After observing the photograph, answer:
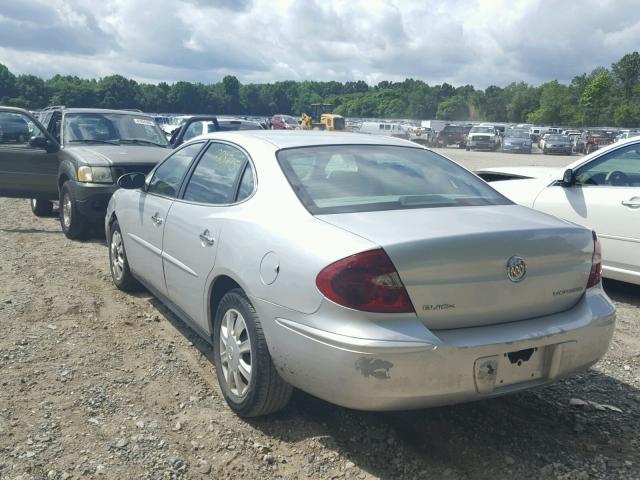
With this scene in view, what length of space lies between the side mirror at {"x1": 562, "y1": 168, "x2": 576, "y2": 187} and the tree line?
7508 cm

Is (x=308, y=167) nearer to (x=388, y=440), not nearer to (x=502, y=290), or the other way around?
(x=502, y=290)

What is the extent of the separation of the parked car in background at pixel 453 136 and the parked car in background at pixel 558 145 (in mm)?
7204

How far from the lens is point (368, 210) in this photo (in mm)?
3117

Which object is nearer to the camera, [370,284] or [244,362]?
[370,284]

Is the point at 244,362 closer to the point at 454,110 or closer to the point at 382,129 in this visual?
the point at 382,129

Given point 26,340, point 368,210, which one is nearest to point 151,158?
point 26,340

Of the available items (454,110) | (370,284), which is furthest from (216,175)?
(454,110)

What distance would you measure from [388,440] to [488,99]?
113903mm

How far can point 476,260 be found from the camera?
278 cm

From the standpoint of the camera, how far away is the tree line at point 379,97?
8950cm

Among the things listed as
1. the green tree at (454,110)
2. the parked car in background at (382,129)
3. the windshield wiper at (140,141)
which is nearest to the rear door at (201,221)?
the windshield wiper at (140,141)

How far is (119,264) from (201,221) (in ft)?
7.37

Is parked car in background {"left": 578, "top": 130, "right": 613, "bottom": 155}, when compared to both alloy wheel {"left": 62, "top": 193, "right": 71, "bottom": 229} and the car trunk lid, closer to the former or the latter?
alloy wheel {"left": 62, "top": 193, "right": 71, "bottom": 229}

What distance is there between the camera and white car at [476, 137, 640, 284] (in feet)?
18.8
